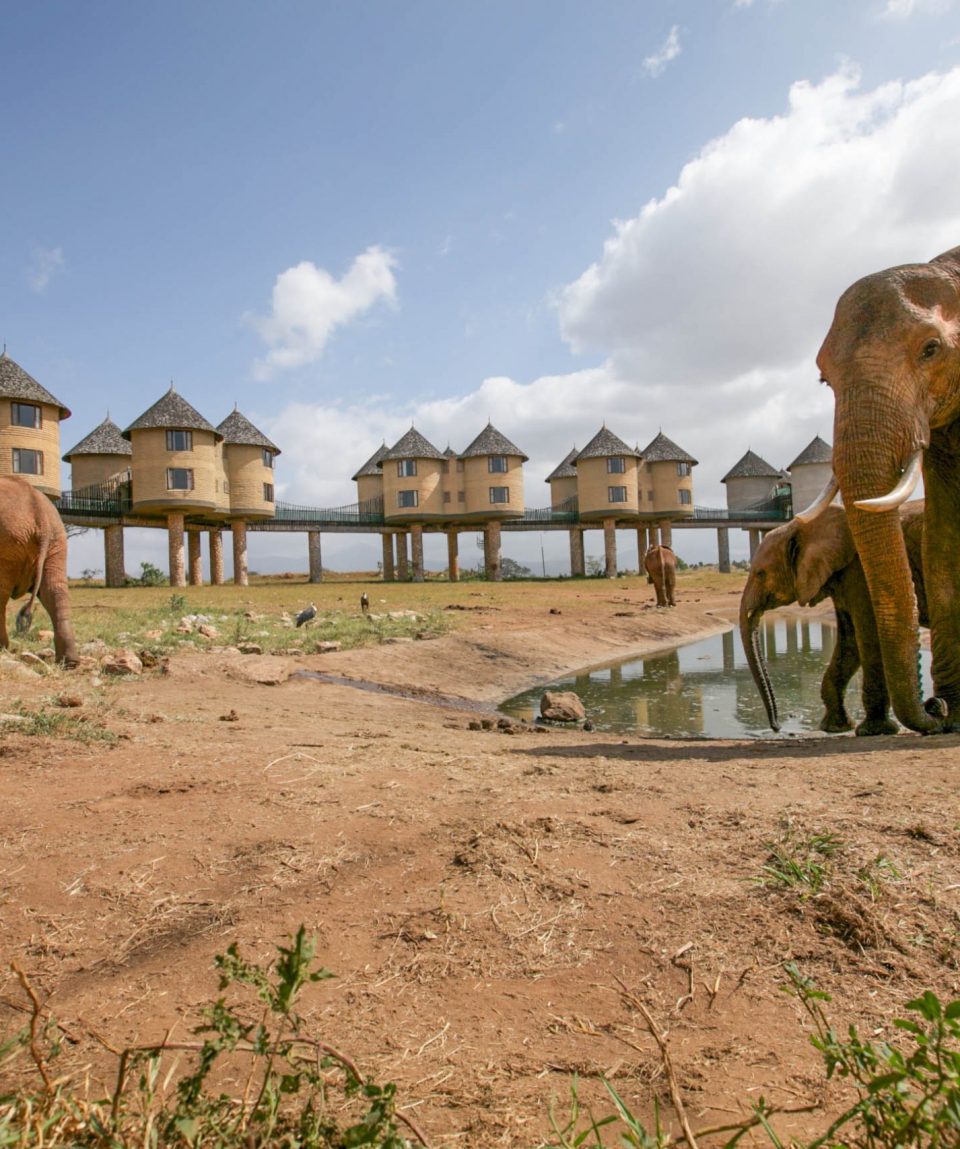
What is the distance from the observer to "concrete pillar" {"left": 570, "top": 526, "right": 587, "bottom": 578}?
5872 centimetres

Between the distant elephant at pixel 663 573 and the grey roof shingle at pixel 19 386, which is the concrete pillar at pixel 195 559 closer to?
the grey roof shingle at pixel 19 386

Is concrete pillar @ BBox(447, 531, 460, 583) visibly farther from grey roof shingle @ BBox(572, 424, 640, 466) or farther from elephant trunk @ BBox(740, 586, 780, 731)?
elephant trunk @ BBox(740, 586, 780, 731)

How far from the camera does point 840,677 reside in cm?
921

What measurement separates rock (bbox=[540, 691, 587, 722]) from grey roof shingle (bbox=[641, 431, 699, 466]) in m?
50.2

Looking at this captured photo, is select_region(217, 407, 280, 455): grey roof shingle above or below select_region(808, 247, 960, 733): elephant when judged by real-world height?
above

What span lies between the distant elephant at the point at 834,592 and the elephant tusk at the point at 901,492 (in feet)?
8.34

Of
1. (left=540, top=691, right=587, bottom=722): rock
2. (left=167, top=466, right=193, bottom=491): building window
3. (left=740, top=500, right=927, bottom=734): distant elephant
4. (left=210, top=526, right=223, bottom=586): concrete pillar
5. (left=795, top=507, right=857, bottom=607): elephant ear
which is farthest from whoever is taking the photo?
(left=210, top=526, right=223, bottom=586): concrete pillar

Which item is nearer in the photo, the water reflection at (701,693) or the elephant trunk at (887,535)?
the elephant trunk at (887,535)

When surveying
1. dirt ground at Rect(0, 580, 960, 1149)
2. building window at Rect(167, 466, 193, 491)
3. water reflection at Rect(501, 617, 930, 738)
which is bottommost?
water reflection at Rect(501, 617, 930, 738)

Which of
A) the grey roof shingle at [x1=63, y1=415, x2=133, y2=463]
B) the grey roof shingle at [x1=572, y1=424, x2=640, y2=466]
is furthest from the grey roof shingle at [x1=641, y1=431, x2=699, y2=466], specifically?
the grey roof shingle at [x1=63, y1=415, x2=133, y2=463]

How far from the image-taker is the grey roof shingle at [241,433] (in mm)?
46000

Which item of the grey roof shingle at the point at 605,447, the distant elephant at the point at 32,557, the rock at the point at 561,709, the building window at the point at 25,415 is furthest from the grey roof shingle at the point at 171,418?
the rock at the point at 561,709

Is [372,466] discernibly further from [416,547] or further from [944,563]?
[944,563]

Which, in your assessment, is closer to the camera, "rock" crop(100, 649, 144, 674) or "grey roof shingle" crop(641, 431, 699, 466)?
"rock" crop(100, 649, 144, 674)
